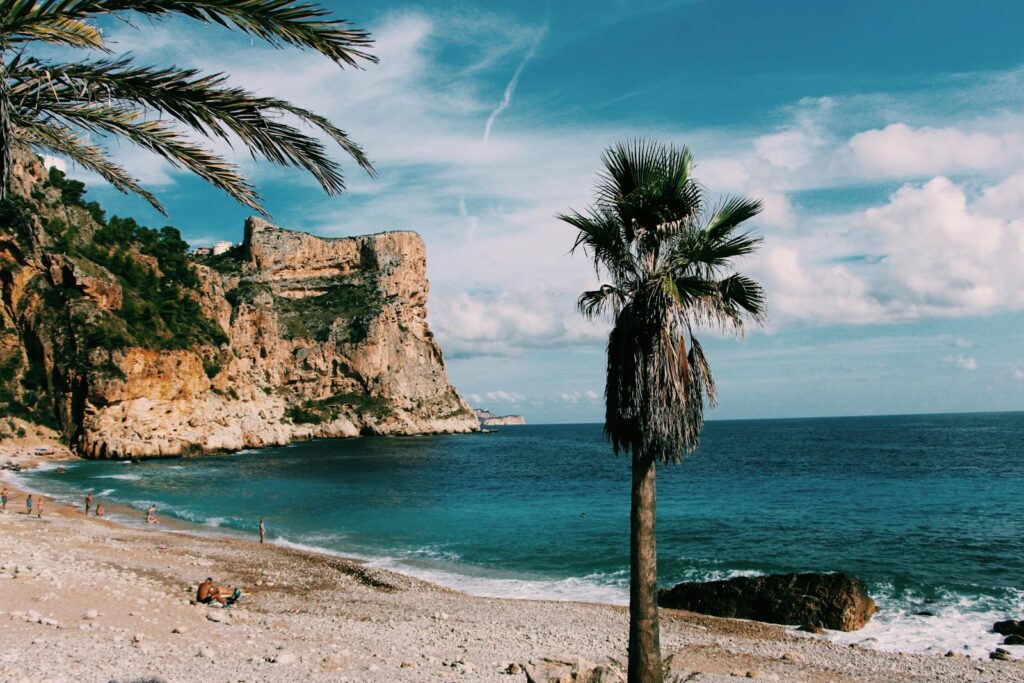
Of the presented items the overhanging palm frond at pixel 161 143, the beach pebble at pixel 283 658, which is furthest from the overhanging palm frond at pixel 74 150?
the beach pebble at pixel 283 658

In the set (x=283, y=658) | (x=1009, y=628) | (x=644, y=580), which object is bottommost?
(x=1009, y=628)

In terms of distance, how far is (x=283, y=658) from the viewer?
11164 millimetres

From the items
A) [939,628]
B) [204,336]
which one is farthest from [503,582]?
[204,336]

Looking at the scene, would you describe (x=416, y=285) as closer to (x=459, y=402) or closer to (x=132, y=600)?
(x=459, y=402)

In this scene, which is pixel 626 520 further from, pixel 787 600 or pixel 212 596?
pixel 212 596

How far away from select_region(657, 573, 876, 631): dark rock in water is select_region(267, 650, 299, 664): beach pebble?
366 inches

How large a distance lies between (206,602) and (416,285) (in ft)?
400

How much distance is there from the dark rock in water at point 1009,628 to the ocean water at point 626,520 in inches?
16.3

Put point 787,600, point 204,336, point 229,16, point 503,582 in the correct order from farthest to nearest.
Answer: point 204,336 < point 503,582 < point 787,600 < point 229,16

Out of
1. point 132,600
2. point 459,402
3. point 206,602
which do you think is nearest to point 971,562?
point 206,602

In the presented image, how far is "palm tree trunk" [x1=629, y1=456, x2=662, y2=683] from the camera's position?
678 cm

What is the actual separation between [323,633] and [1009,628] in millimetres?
17027

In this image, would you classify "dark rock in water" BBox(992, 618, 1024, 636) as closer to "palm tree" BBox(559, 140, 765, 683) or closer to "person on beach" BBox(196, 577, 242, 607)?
"palm tree" BBox(559, 140, 765, 683)

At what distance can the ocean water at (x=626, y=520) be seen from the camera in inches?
820
